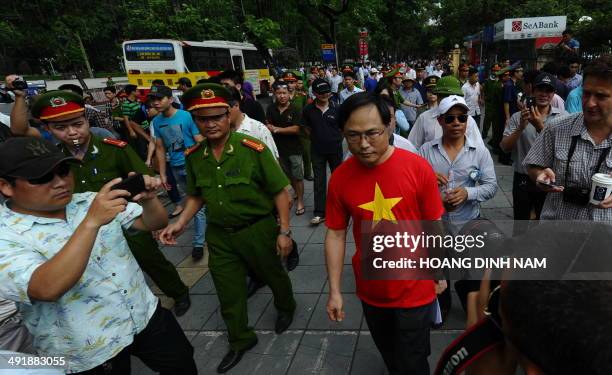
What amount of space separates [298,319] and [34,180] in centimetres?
240

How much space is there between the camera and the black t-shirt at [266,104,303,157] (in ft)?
18.4

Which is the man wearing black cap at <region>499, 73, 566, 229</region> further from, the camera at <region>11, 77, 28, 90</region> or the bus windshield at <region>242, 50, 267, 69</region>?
the bus windshield at <region>242, 50, 267, 69</region>

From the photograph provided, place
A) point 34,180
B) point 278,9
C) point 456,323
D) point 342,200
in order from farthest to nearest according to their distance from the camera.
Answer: point 278,9 < point 456,323 < point 342,200 < point 34,180

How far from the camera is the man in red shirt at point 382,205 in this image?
1.96 m

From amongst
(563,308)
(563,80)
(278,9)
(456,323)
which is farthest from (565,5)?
(563,308)

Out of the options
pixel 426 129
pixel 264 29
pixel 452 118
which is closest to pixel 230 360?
pixel 452 118

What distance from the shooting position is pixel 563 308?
64cm

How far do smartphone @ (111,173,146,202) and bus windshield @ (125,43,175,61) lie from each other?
17056mm

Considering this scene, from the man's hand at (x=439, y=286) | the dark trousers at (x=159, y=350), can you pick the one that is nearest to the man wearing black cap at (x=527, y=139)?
the man's hand at (x=439, y=286)

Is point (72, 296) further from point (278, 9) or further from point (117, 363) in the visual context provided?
point (278, 9)

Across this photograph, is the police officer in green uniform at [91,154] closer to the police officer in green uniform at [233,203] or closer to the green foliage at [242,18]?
the police officer in green uniform at [233,203]

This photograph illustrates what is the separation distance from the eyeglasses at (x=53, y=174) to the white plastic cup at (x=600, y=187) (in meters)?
2.62

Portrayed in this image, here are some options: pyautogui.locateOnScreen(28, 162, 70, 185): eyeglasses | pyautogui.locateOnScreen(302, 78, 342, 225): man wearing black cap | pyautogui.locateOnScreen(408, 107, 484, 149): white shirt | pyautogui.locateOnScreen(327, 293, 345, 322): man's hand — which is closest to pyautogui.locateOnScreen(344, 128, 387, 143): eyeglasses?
pyautogui.locateOnScreen(327, 293, 345, 322): man's hand

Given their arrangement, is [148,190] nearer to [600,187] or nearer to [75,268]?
[75,268]
